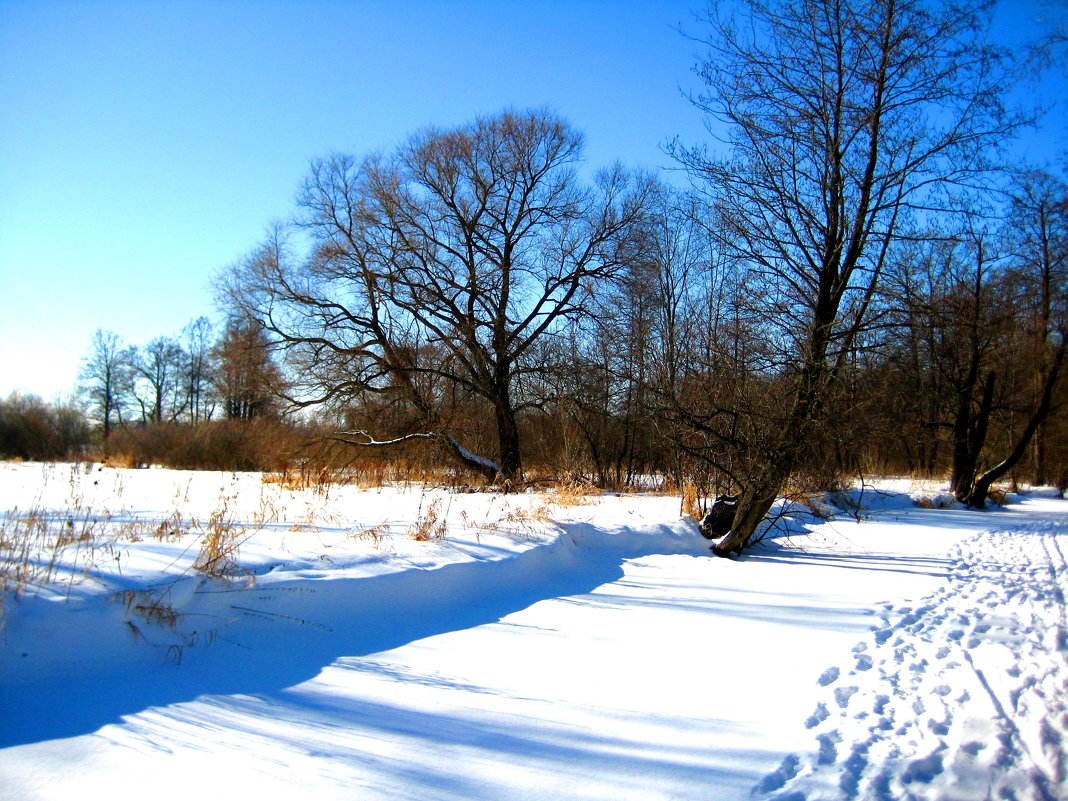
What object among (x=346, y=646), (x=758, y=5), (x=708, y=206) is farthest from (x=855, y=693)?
(x=758, y=5)

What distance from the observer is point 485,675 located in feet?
14.0

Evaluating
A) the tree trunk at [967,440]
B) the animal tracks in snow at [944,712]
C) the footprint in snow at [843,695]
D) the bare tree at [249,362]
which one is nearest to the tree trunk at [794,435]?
the animal tracks in snow at [944,712]

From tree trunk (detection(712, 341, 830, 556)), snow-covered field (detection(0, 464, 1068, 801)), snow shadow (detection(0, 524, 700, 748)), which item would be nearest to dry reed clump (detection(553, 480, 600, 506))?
tree trunk (detection(712, 341, 830, 556))

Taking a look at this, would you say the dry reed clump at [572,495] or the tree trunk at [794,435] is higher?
the tree trunk at [794,435]

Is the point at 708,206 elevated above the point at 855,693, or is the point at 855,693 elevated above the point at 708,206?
the point at 708,206

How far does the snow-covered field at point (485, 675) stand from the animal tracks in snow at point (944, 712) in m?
0.02

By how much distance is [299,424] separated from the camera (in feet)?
70.5

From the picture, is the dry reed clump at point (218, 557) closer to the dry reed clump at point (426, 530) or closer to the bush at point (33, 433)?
the dry reed clump at point (426, 530)

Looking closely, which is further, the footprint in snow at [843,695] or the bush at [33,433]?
the bush at [33,433]

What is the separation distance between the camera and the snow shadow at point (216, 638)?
3.50 meters

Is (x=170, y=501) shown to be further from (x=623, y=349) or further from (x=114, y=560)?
(x=623, y=349)

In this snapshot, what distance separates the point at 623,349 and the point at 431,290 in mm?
6005

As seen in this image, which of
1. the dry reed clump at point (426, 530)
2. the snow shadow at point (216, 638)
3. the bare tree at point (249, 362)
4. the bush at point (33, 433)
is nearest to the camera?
the snow shadow at point (216, 638)

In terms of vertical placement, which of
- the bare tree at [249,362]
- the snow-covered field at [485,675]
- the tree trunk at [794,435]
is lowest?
the snow-covered field at [485,675]
